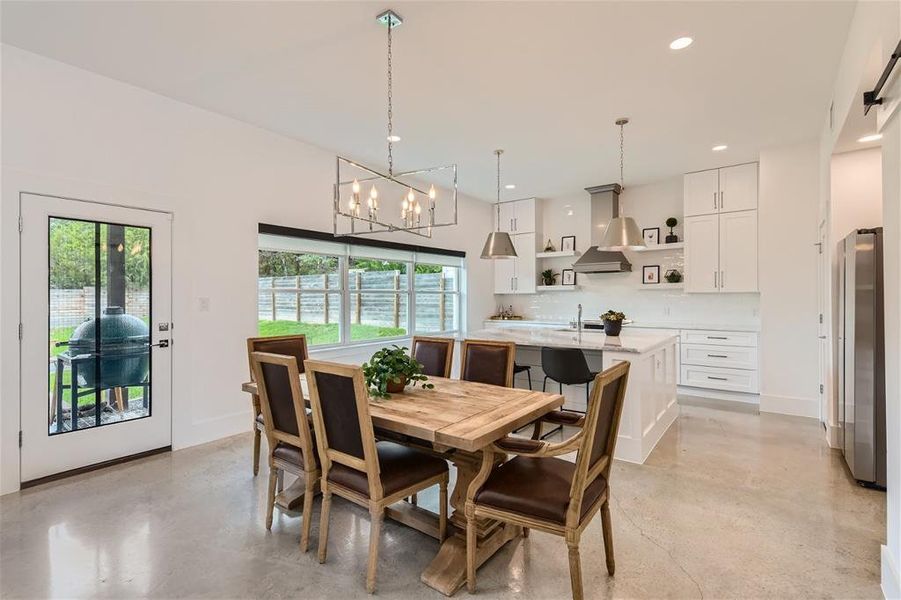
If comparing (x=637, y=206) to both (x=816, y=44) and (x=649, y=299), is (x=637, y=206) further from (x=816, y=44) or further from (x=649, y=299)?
(x=816, y=44)

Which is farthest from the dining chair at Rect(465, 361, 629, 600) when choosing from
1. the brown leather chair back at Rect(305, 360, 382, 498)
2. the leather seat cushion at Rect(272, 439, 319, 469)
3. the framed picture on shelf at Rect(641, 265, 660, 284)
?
the framed picture on shelf at Rect(641, 265, 660, 284)

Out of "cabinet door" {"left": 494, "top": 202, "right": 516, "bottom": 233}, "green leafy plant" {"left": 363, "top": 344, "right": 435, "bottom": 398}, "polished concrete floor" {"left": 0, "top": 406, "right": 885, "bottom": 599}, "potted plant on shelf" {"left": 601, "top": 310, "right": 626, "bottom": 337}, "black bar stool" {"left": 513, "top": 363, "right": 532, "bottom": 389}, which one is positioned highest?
"cabinet door" {"left": 494, "top": 202, "right": 516, "bottom": 233}

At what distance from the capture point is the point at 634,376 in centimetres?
335

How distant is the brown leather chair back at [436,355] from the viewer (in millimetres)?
3273

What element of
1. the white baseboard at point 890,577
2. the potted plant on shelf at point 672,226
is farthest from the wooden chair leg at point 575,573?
the potted plant on shelf at point 672,226

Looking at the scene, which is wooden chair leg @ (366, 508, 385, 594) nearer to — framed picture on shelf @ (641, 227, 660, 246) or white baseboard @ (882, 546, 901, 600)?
white baseboard @ (882, 546, 901, 600)

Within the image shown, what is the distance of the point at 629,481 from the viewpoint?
298 centimetres

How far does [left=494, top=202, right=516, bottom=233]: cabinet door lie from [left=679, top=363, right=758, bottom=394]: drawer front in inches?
129

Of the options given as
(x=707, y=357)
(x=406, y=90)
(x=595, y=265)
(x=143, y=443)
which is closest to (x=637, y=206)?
(x=595, y=265)

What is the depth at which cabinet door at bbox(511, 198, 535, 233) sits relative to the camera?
6.93 meters

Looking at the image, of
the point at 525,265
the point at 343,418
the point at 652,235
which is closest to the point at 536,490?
the point at 343,418

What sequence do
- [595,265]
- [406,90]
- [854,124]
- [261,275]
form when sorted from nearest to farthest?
[854,124] → [406,90] → [261,275] → [595,265]

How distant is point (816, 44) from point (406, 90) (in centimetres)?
270

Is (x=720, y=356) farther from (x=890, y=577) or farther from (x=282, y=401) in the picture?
(x=282, y=401)
